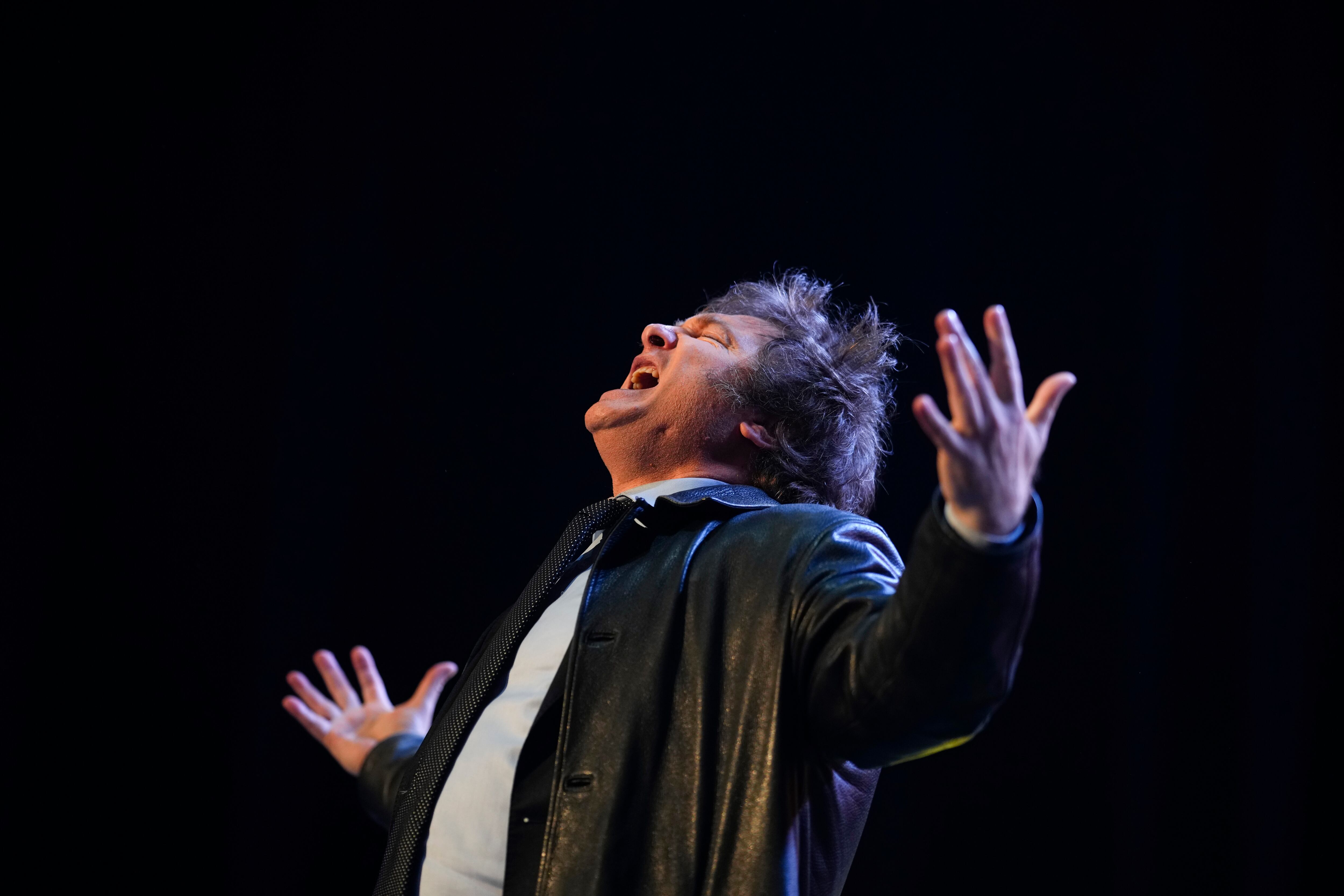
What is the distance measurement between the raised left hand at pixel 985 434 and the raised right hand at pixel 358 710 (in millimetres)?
1084

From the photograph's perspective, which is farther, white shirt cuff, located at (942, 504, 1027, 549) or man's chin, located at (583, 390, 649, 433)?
man's chin, located at (583, 390, 649, 433)

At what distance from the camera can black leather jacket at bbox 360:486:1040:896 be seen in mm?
999

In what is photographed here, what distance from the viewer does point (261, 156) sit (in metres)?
3.00

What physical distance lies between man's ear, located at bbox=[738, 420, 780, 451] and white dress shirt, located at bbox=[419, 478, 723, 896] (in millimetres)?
544

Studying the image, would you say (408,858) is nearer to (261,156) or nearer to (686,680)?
(686,680)

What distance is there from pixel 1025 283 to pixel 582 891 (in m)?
1.93

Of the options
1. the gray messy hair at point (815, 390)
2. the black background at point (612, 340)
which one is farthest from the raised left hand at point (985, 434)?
the black background at point (612, 340)

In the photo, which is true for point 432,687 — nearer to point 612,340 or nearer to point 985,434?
point 985,434

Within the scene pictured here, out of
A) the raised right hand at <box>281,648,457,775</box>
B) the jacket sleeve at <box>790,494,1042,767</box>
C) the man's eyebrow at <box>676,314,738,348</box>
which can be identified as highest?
the man's eyebrow at <box>676,314,738,348</box>

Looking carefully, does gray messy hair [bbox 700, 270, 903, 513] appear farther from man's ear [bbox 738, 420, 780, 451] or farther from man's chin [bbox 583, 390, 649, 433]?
man's chin [bbox 583, 390, 649, 433]

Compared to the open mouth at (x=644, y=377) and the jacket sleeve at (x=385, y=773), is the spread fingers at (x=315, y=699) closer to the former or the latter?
the jacket sleeve at (x=385, y=773)

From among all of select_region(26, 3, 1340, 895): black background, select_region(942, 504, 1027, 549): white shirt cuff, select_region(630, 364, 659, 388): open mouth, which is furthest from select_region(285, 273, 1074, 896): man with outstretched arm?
select_region(26, 3, 1340, 895): black background

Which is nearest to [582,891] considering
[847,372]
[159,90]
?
[847,372]

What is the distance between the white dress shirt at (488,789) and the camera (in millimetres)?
1367
